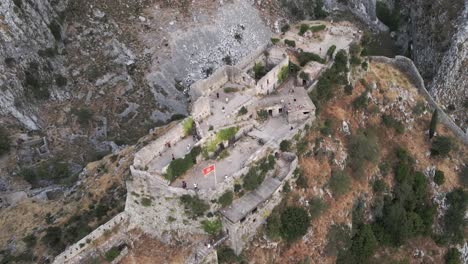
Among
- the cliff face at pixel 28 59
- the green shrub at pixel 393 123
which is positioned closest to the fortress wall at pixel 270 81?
the green shrub at pixel 393 123

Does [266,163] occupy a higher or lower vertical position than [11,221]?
higher

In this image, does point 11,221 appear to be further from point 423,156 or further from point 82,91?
point 423,156

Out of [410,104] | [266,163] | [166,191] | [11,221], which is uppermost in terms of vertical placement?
[166,191]

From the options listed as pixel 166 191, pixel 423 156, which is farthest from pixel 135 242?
pixel 423 156

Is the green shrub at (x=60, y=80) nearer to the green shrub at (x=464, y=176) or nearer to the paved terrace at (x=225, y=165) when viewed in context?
the paved terrace at (x=225, y=165)

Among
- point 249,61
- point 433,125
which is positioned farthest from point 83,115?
point 433,125

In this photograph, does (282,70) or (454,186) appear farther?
(454,186)

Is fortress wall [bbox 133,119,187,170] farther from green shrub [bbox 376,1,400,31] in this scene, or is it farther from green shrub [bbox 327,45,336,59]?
green shrub [bbox 376,1,400,31]
